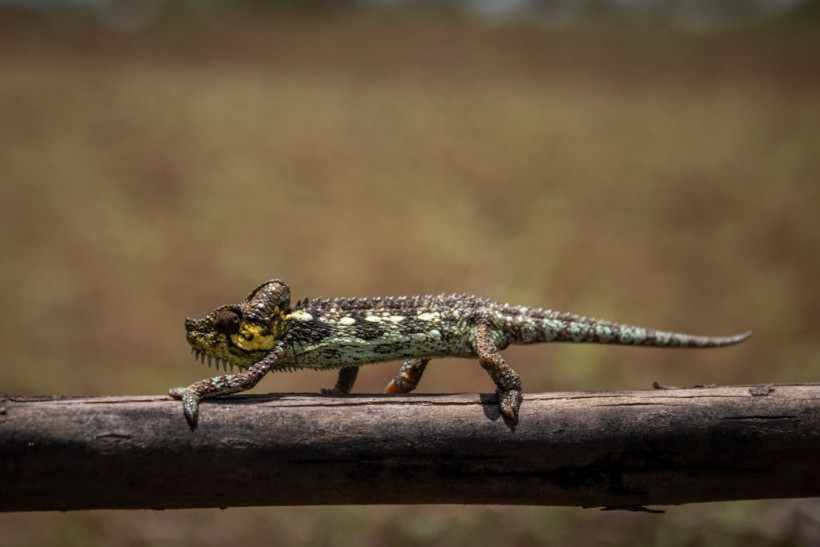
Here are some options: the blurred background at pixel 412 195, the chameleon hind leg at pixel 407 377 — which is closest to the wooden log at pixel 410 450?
the chameleon hind leg at pixel 407 377

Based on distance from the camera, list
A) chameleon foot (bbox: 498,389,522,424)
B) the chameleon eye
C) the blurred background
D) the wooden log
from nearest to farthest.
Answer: the wooden log, chameleon foot (bbox: 498,389,522,424), the chameleon eye, the blurred background

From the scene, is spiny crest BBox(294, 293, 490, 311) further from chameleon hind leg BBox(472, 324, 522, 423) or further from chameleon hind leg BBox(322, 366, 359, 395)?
chameleon hind leg BBox(322, 366, 359, 395)

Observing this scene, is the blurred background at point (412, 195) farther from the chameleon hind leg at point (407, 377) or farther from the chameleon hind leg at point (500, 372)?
the chameleon hind leg at point (500, 372)

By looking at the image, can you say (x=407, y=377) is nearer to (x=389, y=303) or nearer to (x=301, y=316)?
(x=389, y=303)

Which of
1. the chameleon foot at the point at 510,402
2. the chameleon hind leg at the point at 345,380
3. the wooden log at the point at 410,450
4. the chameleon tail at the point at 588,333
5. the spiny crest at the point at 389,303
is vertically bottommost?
the chameleon hind leg at the point at 345,380

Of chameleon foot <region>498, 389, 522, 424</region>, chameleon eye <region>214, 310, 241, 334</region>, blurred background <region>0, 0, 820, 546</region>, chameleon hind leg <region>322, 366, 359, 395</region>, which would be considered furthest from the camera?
blurred background <region>0, 0, 820, 546</region>

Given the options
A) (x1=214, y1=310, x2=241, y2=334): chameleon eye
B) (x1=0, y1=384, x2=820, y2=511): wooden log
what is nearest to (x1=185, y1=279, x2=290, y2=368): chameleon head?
(x1=214, y1=310, x2=241, y2=334): chameleon eye

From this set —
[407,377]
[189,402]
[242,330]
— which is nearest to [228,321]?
[242,330]

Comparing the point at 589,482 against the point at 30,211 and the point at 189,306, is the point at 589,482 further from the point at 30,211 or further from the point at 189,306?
the point at 30,211
